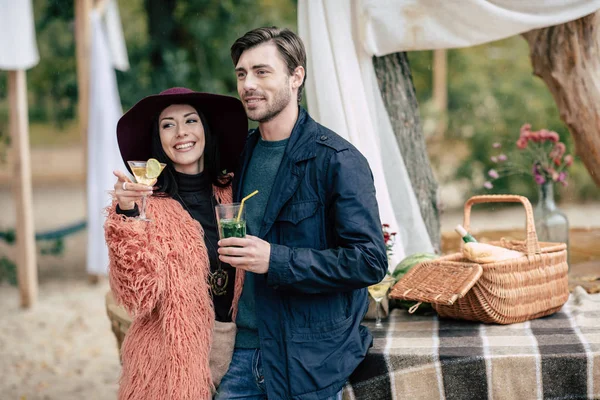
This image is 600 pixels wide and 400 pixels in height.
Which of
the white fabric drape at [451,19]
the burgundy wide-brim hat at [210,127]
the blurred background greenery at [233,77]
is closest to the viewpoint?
the burgundy wide-brim hat at [210,127]

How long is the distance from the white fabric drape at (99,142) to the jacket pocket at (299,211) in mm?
4840

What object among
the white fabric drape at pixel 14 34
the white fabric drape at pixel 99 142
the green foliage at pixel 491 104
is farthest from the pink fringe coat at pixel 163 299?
the green foliage at pixel 491 104

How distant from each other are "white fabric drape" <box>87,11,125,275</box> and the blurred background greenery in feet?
4.03

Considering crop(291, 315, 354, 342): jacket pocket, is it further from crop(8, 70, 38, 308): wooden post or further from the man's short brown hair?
crop(8, 70, 38, 308): wooden post

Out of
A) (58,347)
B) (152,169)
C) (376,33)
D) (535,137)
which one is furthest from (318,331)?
(58,347)

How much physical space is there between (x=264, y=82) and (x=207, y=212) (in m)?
0.59

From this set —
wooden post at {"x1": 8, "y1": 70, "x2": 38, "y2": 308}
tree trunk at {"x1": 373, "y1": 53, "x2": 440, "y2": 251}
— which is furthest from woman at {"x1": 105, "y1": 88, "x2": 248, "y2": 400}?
wooden post at {"x1": 8, "y1": 70, "x2": 38, "y2": 308}

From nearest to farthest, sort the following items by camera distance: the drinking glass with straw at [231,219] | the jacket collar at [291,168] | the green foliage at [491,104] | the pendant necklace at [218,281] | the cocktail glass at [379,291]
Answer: the drinking glass with straw at [231,219] < the jacket collar at [291,168] < the pendant necklace at [218,281] < the cocktail glass at [379,291] < the green foliage at [491,104]

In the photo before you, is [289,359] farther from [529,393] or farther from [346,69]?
[346,69]

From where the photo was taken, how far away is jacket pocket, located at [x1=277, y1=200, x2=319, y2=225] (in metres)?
2.47

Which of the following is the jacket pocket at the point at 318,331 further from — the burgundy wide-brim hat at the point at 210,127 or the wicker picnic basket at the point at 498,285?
the burgundy wide-brim hat at the point at 210,127

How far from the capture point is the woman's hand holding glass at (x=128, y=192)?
242 centimetres

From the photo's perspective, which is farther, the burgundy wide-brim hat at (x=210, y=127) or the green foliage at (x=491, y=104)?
the green foliage at (x=491, y=104)

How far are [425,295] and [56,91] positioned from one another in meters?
8.02
